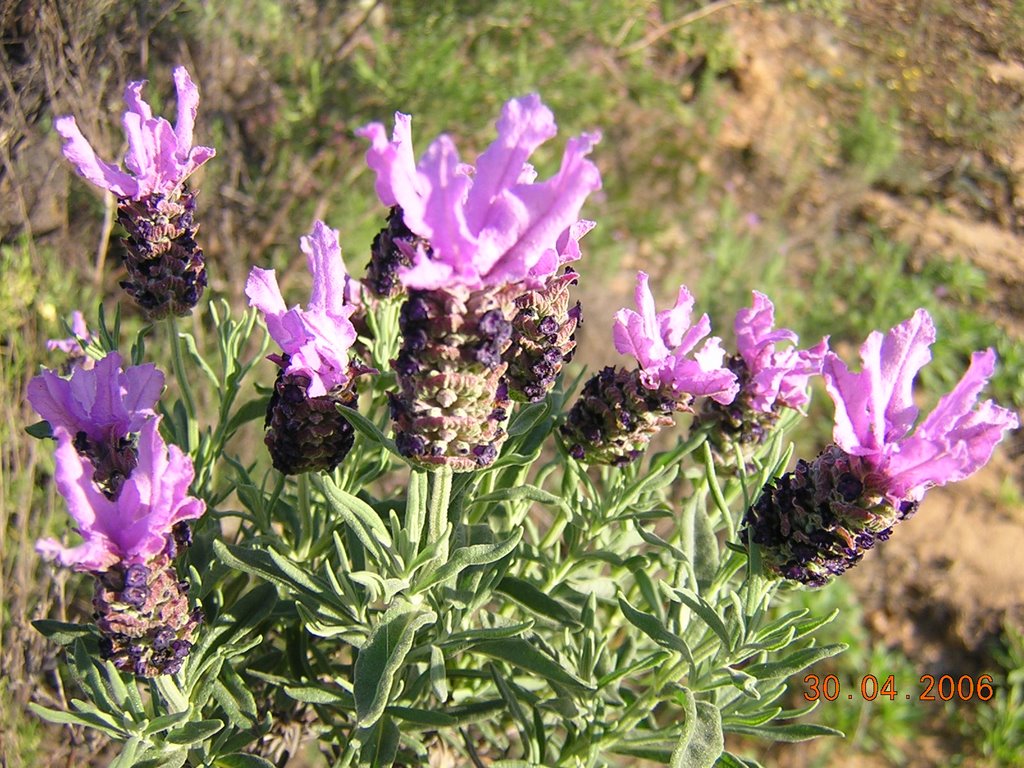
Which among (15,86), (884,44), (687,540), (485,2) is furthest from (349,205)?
(884,44)

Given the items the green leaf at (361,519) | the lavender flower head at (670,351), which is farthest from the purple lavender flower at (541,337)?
the green leaf at (361,519)

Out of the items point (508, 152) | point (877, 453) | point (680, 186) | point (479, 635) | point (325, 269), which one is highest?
point (508, 152)

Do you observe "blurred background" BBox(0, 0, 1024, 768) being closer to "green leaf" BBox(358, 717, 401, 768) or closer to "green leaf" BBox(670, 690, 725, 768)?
"green leaf" BBox(358, 717, 401, 768)

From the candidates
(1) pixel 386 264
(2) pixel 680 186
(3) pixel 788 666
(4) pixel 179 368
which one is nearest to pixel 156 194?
(4) pixel 179 368

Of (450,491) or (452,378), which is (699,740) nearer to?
(450,491)

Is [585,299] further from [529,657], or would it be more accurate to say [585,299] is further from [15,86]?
[529,657]
